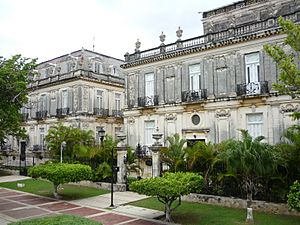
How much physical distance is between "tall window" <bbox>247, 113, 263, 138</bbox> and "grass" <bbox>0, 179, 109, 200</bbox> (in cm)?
903

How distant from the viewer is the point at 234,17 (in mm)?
22062

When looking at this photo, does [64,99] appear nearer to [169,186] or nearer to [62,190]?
[62,190]

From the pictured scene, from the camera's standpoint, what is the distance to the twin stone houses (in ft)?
59.1

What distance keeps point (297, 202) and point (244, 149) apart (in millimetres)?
2206

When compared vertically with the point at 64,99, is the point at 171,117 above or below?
below

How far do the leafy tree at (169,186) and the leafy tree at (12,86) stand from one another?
23.5 ft

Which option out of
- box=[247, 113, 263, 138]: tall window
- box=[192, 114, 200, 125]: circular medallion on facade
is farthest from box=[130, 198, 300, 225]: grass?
box=[192, 114, 200, 125]: circular medallion on facade

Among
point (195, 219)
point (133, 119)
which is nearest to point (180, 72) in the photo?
point (133, 119)

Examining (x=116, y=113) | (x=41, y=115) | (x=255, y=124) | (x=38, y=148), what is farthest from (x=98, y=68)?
(x=255, y=124)

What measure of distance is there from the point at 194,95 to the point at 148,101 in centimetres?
375

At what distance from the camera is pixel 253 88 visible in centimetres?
1842

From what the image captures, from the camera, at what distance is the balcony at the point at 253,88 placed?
17.9 m

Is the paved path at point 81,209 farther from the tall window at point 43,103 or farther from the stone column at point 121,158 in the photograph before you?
the tall window at point 43,103

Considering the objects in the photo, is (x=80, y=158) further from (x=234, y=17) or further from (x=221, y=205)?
(x=234, y=17)
